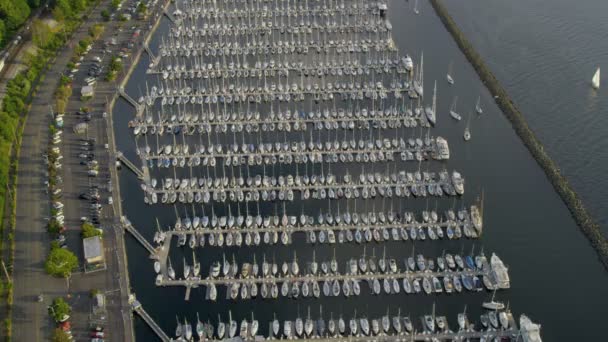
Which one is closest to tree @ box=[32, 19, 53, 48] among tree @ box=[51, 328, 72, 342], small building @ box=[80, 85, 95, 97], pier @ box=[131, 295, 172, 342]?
small building @ box=[80, 85, 95, 97]

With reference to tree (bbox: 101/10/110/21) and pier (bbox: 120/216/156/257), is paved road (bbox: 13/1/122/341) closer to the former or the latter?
pier (bbox: 120/216/156/257)

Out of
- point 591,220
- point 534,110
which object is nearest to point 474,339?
point 591,220

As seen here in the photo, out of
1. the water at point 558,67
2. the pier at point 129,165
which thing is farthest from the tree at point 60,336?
the water at point 558,67

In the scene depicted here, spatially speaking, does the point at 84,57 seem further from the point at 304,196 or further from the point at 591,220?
the point at 591,220

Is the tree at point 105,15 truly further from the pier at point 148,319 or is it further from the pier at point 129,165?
the pier at point 148,319

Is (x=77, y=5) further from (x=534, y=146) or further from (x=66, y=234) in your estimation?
(x=534, y=146)

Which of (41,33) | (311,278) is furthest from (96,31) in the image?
(311,278)
